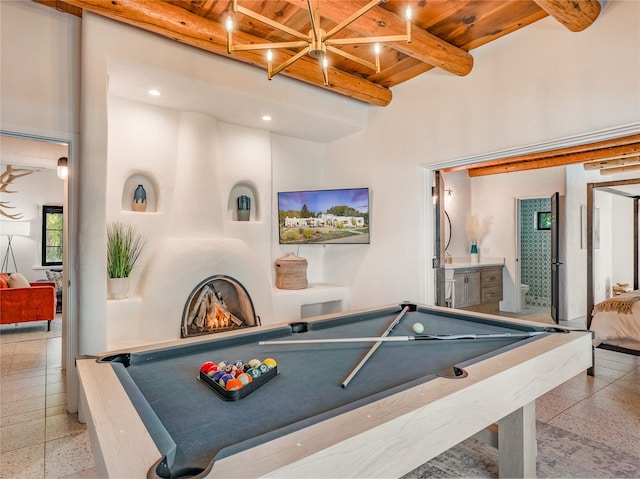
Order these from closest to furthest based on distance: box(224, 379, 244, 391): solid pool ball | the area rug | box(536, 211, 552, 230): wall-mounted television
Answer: box(224, 379, 244, 391): solid pool ball
the area rug
box(536, 211, 552, 230): wall-mounted television

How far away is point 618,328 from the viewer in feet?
10.5

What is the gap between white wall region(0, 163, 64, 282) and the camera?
6.71 meters

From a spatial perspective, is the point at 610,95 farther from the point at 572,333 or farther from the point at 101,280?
the point at 101,280

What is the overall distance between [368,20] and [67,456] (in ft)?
11.1

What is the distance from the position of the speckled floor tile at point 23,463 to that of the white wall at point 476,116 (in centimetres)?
312

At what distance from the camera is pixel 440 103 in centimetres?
346

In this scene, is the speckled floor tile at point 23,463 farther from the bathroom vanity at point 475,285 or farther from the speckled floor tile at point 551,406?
the bathroom vanity at point 475,285

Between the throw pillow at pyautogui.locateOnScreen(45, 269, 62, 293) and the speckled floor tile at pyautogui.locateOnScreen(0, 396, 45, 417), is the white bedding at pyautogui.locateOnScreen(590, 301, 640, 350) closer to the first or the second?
the speckled floor tile at pyautogui.locateOnScreen(0, 396, 45, 417)

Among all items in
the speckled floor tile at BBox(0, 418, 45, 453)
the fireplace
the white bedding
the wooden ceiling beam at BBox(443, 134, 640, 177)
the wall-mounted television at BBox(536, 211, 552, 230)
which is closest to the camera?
the speckled floor tile at BBox(0, 418, 45, 453)

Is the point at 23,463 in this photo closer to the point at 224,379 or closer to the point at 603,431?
the point at 224,379

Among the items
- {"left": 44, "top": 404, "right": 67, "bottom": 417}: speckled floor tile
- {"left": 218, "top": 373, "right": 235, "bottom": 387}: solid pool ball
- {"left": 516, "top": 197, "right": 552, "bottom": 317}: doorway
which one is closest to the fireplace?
{"left": 44, "top": 404, "right": 67, "bottom": 417}: speckled floor tile

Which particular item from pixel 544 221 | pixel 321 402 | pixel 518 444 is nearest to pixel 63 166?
pixel 321 402

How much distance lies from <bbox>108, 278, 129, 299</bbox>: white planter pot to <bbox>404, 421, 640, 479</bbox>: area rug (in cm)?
274

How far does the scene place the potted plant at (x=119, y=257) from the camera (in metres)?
3.23
